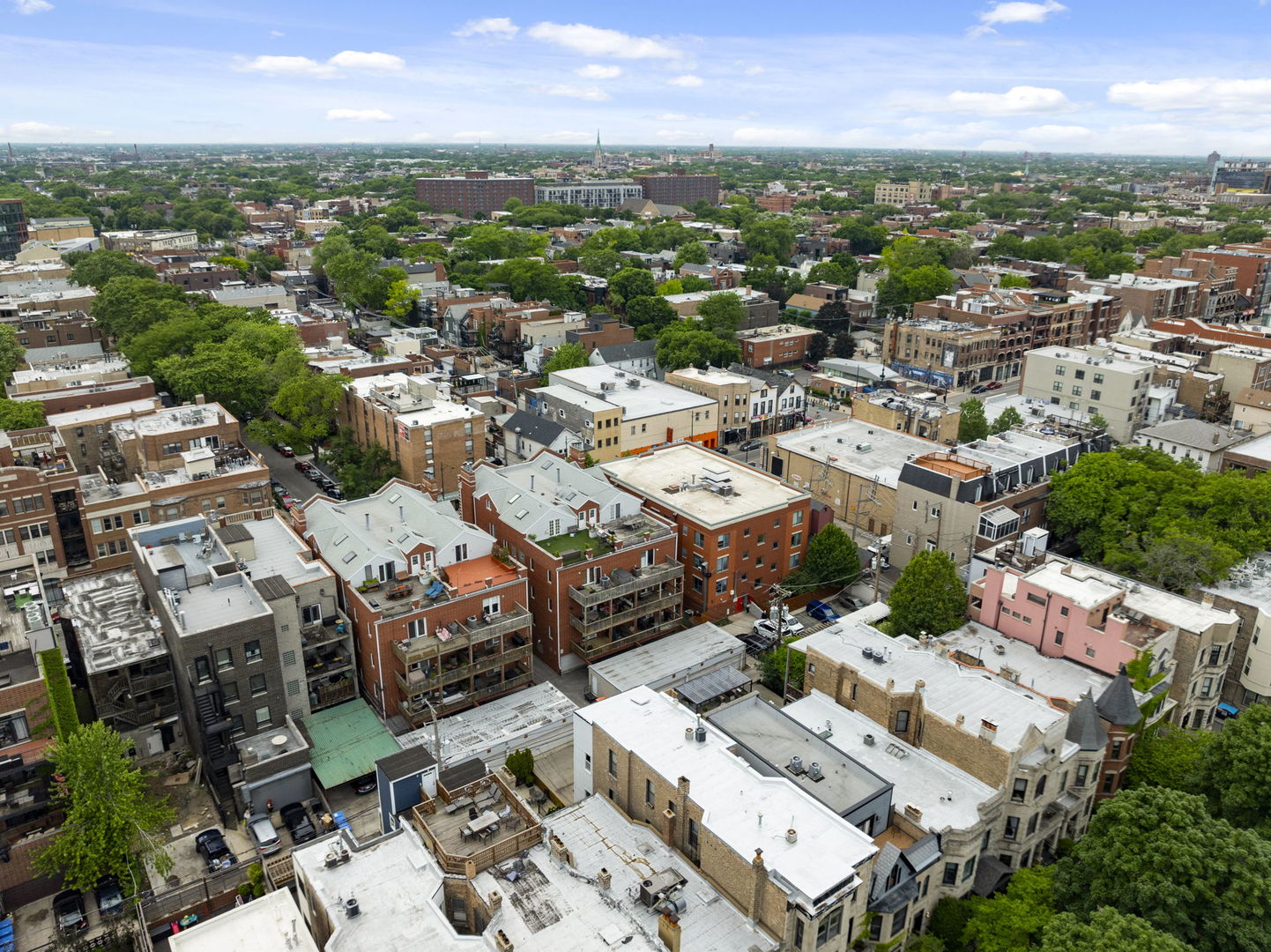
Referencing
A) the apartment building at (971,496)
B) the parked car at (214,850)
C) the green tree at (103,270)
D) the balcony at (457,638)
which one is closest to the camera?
the parked car at (214,850)

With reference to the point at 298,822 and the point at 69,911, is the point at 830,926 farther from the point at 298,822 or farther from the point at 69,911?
the point at 69,911

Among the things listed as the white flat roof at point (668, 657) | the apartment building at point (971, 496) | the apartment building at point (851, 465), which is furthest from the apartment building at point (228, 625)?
the apartment building at point (971, 496)

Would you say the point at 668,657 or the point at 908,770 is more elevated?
the point at 908,770

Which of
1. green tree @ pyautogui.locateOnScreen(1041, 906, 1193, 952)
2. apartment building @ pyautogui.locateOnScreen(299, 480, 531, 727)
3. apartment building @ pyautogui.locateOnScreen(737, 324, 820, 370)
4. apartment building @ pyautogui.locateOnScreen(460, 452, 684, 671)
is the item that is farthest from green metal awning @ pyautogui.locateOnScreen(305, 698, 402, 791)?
apartment building @ pyautogui.locateOnScreen(737, 324, 820, 370)

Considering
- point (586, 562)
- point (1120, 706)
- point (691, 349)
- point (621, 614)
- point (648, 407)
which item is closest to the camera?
point (1120, 706)

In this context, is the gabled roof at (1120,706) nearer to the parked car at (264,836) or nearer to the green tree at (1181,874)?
the green tree at (1181,874)

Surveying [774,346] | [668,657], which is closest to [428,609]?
[668,657]
